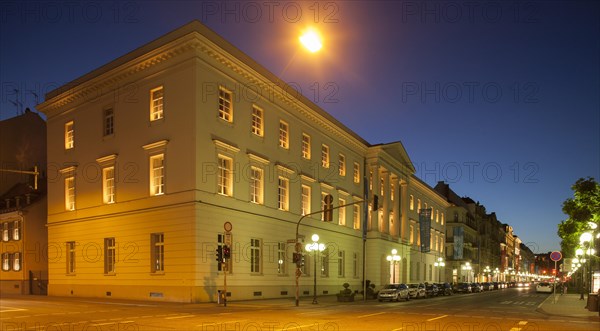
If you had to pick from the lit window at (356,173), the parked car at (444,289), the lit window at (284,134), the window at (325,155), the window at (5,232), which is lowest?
the parked car at (444,289)

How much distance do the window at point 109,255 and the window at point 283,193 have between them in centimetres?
1264

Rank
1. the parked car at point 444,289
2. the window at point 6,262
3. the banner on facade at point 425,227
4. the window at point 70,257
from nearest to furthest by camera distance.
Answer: the window at point 70,257
the window at point 6,262
the parked car at point 444,289
the banner on facade at point 425,227

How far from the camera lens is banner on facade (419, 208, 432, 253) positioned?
230 ft

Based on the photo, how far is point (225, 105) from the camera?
114 ft

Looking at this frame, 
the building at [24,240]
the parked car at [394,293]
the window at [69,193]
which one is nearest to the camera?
the window at [69,193]

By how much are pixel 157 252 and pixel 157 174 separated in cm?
505

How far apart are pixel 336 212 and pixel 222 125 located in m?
19.9

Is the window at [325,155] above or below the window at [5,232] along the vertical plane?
above

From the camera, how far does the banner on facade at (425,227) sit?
230 ft

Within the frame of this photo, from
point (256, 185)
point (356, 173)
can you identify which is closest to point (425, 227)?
point (356, 173)

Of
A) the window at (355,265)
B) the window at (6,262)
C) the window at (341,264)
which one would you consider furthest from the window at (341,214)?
the window at (6,262)

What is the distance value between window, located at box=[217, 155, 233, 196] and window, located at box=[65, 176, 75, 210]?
543 inches

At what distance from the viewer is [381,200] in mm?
60312

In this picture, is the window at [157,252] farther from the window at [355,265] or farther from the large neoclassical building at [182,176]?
the window at [355,265]
